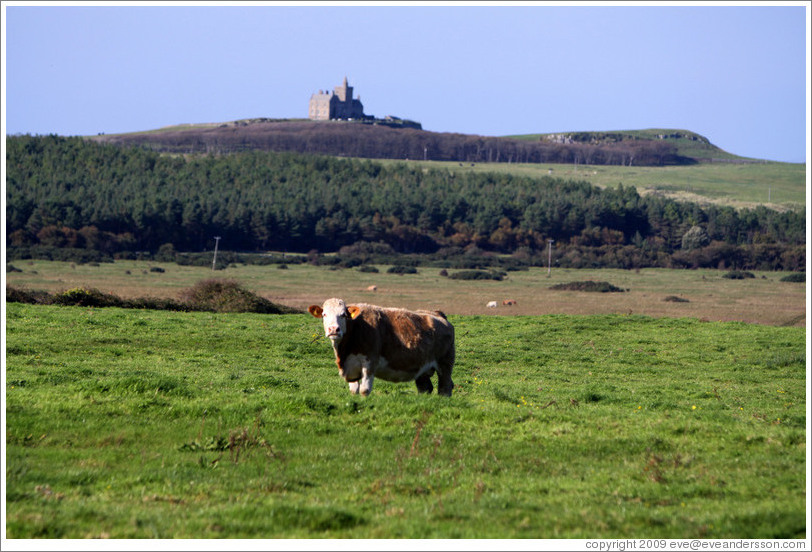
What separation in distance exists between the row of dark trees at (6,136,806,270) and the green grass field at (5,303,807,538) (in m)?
105

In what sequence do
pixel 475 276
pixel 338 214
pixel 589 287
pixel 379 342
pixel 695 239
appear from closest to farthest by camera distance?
pixel 379 342
pixel 589 287
pixel 475 276
pixel 338 214
pixel 695 239

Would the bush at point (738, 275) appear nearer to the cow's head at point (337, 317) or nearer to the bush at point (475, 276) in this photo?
the bush at point (475, 276)

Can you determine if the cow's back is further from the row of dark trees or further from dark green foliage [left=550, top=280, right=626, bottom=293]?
the row of dark trees

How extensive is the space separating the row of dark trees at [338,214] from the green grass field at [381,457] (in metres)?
105

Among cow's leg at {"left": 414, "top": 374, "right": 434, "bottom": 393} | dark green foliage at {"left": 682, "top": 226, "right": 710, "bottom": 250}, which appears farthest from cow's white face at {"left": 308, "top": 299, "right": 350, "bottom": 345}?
dark green foliage at {"left": 682, "top": 226, "right": 710, "bottom": 250}

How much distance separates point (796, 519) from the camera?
9188 mm

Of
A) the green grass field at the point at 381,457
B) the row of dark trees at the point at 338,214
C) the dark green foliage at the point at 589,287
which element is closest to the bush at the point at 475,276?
the dark green foliage at the point at 589,287

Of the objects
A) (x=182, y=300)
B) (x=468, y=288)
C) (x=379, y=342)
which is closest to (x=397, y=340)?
(x=379, y=342)

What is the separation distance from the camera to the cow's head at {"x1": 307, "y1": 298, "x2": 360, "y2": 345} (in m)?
15.6

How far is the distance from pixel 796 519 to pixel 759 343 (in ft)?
84.0

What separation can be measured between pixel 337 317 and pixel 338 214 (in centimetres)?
12989

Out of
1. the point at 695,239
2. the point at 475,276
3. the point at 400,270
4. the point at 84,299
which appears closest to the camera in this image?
the point at 84,299

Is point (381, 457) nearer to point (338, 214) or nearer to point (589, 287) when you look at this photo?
point (589, 287)

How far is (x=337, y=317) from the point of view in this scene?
51.5ft
